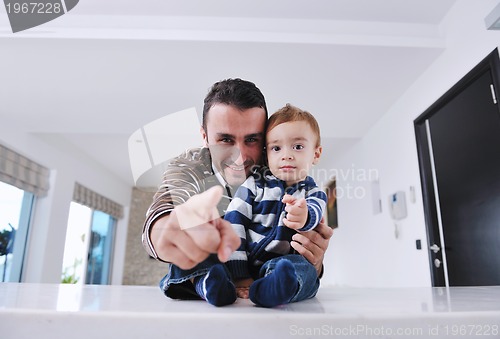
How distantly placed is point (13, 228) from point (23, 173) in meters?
0.59

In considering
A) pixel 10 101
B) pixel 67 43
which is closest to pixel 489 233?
pixel 67 43

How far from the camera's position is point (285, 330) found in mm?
354

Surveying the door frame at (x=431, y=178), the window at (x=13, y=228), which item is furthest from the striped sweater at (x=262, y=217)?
the window at (x=13, y=228)

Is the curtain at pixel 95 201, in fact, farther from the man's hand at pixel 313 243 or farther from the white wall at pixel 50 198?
the man's hand at pixel 313 243

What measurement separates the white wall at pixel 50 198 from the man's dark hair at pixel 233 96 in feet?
11.3

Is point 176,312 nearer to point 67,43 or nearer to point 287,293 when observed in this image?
point 287,293

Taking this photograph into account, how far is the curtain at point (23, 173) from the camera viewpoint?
3210 millimetres

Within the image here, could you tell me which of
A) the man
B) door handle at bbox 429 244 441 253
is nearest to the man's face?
the man

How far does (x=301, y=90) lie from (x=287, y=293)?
240 centimetres

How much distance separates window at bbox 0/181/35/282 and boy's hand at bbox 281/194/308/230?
371 cm

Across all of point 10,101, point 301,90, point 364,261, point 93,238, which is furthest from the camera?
Answer: point 93,238

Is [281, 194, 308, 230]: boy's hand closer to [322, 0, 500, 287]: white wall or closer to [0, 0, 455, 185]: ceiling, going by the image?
[0, 0, 455, 185]: ceiling

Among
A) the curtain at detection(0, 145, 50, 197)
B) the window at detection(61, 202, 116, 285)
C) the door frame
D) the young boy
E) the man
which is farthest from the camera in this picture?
the window at detection(61, 202, 116, 285)

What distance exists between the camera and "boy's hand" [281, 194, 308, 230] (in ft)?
1.56
